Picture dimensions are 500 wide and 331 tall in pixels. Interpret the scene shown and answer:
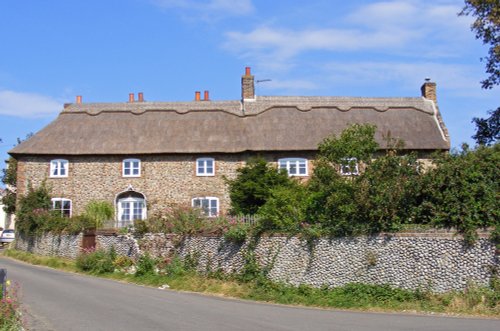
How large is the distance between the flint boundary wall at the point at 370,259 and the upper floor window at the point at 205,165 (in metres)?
13.5

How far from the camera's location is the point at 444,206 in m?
16.3

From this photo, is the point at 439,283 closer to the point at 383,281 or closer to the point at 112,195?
the point at 383,281

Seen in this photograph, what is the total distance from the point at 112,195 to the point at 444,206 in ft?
74.1

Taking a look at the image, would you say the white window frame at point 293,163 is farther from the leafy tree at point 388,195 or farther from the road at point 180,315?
the road at point 180,315

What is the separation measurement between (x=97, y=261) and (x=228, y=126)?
14.0 metres

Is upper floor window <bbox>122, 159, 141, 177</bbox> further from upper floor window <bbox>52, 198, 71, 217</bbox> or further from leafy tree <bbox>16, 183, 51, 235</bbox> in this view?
leafy tree <bbox>16, 183, 51, 235</bbox>

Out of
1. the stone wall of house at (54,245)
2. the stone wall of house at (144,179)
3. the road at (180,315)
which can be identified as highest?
the stone wall of house at (144,179)

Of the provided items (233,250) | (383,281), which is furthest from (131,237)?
(383,281)

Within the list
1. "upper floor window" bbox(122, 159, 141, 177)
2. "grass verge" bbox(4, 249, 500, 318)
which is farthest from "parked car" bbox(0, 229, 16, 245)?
"grass verge" bbox(4, 249, 500, 318)

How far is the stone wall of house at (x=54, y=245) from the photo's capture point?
2702 cm

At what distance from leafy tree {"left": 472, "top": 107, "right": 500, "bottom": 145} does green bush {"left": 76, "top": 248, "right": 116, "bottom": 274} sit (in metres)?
18.2

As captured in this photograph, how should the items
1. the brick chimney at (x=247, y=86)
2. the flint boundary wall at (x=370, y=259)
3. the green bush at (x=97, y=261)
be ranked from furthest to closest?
1. the brick chimney at (x=247, y=86)
2. the green bush at (x=97, y=261)
3. the flint boundary wall at (x=370, y=259)

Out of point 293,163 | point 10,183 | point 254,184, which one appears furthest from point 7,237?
point 254,184

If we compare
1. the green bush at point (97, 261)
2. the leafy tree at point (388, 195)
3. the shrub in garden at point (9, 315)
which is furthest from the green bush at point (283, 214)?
the shrub in garden at point (9, 315)
